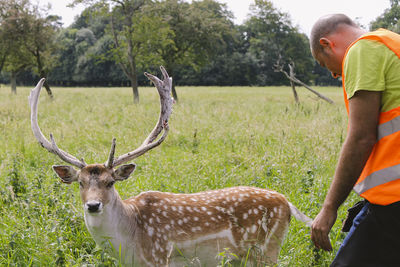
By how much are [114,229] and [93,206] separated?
0.35 meters

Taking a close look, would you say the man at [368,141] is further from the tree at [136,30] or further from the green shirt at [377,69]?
the tree at [136,30]

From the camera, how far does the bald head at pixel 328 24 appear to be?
6.79 ft

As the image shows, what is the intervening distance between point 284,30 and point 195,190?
1912 centimetres

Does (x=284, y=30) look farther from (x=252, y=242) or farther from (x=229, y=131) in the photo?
(x=252, y=242)

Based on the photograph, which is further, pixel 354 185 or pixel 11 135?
pixel 11 135

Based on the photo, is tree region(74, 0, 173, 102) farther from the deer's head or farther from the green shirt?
the green shirt

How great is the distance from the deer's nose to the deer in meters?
0.13

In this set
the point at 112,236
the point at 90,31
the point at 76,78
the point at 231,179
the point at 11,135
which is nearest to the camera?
the point at 112,236

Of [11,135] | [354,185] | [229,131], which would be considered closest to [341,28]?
[354,185]

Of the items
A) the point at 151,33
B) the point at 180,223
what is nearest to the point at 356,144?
the point at 180,223

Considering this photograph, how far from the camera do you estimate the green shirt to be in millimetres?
1756

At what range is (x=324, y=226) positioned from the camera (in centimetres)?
209

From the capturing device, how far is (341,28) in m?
2.06

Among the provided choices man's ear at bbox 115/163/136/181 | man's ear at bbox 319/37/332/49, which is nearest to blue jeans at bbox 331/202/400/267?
man's ear at bbox 319/37/332/49
